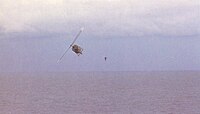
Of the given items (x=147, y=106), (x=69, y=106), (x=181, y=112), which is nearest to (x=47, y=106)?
(x=69, y=106)

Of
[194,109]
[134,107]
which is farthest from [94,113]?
[194,109]

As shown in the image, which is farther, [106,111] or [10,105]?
[10,105]

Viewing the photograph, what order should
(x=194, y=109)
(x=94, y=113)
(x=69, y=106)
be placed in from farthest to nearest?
(x=69, y=106), (x=194, y=109), (x=94, y=113)

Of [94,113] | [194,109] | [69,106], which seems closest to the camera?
[94,113]

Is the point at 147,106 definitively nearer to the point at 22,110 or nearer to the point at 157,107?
the point at 157,107

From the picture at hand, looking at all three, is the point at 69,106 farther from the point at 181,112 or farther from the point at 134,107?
the point at 181,112

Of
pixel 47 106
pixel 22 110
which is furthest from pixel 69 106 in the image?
pixel 22 110

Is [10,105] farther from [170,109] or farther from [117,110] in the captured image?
[170,109]

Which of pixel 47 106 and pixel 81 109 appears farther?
pixel 47 106
